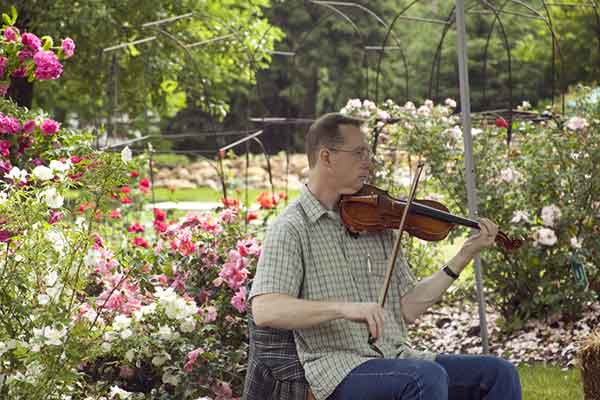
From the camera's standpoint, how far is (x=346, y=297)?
112 inches

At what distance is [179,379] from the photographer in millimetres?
3475

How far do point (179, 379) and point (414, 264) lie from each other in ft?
9.45

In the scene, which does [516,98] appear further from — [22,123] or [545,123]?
[22,123]

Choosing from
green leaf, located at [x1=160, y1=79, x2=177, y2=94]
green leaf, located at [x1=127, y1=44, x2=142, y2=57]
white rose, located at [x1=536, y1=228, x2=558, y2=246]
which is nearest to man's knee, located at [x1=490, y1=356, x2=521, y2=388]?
white rose, located at [x1=536, y1=228, x2=558, y2=246]

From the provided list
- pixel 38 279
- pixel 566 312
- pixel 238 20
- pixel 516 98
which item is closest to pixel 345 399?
pixel 38 279

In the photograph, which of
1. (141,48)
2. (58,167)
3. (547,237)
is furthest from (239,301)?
(141,48)

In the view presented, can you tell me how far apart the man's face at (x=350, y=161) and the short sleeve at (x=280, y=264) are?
0.21m

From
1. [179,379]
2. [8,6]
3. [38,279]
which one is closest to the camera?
[38,279]

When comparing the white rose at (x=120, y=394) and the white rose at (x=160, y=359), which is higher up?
the white rose at (x=120, y=394)

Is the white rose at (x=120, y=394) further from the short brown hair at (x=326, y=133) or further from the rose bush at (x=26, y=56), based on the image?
the rose bush at (x=26, y=56)

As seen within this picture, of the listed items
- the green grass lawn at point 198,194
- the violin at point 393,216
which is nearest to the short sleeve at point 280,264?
the violin at point 393,216

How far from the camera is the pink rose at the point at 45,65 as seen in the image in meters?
3.62

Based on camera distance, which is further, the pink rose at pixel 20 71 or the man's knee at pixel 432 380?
the pink rose at pixel 20 71

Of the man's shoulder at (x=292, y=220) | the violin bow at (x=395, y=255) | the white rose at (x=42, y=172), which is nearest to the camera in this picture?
the violin bow at (x=395, y=255)
